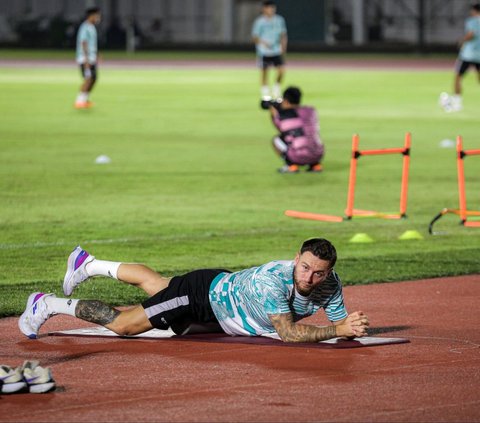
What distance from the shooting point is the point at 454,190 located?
66.5 feet

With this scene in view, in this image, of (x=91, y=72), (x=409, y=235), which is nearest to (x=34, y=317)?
(x=409, y=235)

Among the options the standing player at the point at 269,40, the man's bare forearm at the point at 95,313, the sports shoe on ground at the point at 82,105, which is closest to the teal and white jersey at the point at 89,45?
the sports shoe on ground at the point at 82,105

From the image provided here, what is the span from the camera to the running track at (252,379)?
8117 mm

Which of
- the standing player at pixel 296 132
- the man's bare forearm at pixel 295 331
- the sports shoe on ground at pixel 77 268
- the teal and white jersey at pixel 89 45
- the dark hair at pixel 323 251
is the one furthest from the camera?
the teal and white jersey at pixel 89 45

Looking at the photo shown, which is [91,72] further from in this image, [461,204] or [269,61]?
[461,204]

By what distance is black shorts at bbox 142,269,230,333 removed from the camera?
32.9 ft

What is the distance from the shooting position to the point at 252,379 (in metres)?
8.99

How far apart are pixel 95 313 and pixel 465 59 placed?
26.0 meters

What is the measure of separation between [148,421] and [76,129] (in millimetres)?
21632

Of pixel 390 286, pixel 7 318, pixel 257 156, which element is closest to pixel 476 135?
pixel 257 156

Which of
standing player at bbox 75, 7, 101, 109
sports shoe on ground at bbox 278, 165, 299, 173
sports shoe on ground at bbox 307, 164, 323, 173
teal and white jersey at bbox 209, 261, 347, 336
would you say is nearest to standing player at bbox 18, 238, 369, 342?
teal and white jersey at bbox 209, 261, 347, 336

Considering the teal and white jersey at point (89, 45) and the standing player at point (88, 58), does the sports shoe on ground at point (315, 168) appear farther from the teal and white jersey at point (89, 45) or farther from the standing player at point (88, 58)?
the teal and white jersey at point (89, 45)

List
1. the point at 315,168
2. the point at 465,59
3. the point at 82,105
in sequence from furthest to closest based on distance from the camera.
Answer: the point at 465,59 < the point at 82,105 < the point at 315,168

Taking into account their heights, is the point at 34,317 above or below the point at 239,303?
below
